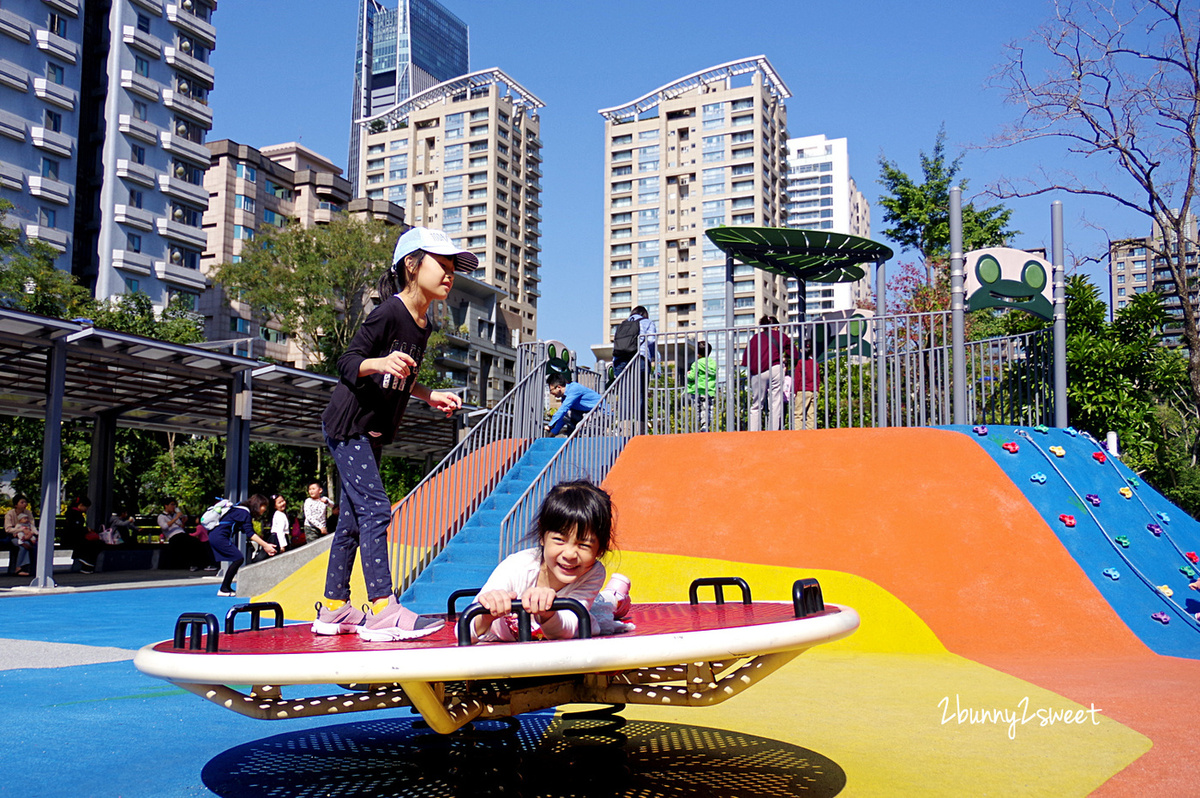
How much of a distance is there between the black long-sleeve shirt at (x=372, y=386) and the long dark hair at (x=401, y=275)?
0.45 feet

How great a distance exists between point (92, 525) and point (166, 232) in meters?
43.9

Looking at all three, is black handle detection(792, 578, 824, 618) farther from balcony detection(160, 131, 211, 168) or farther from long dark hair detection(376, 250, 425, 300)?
balcony detection(160, 131, 211, 168)

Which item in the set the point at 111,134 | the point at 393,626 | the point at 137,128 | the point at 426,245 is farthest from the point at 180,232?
the point at 393,626

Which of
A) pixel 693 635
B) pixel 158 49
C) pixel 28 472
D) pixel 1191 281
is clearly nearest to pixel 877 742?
pixel 693 635

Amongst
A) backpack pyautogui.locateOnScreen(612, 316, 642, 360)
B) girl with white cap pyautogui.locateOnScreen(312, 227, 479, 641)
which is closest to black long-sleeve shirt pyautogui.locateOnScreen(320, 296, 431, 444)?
girl with white cap pyautogui.locateOnScreen(312, 227, 479, 641)

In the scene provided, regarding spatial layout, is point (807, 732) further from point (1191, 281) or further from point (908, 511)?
point (1191, 281)

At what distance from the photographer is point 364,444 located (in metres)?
3.55

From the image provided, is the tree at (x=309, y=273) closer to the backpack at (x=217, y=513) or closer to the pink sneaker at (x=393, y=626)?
the backpack at (x=217, y=513)

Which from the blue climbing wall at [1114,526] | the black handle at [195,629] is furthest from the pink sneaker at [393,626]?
the blue climbing wall at [1114,526]

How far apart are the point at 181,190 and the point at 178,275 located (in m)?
5.76

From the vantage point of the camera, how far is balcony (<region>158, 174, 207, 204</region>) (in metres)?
56.9

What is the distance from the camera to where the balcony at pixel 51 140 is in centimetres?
5012

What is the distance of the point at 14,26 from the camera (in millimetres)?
48688

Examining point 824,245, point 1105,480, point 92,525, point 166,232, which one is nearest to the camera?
point 1105,480
